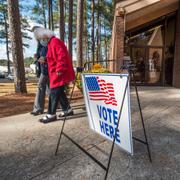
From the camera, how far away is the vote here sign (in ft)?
7.09

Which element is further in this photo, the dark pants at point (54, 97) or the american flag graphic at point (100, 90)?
the dark pants at point (54, 97)

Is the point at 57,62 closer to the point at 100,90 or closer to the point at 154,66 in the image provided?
the point at 100,90

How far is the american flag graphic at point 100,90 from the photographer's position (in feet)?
7.59

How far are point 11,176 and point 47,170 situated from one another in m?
0.37

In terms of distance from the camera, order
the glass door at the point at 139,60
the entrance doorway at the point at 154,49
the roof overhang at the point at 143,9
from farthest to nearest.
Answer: the glass door at the point at 139,60, the entrance doorway at the point at 154,49, the roof overhang at the point at 143,9

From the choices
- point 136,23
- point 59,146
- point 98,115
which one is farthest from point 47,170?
point 136,23

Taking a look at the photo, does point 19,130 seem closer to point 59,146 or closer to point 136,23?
point 59,146

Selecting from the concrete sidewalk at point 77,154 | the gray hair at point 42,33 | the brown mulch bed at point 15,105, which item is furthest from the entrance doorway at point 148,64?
the gray hair at point 42,33

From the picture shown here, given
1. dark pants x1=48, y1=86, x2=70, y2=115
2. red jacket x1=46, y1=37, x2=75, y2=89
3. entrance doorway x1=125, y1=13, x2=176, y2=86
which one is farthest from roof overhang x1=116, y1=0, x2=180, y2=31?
dark pants x1=48, y1=86, x2=70, y2=115

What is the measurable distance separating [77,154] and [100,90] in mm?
899

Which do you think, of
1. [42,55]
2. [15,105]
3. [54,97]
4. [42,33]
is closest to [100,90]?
[54,97]

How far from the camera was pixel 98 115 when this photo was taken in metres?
2.66

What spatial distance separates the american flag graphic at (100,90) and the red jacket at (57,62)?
3.77 ft

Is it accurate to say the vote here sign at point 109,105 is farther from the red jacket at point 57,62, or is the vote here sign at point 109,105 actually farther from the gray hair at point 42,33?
the gray hair at point 42,33
